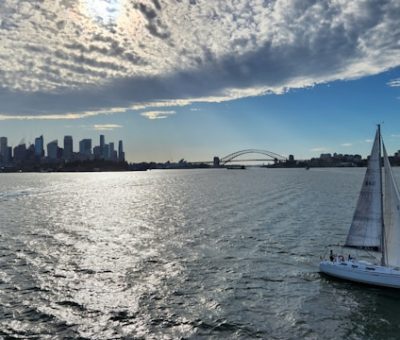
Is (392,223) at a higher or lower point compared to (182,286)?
higher

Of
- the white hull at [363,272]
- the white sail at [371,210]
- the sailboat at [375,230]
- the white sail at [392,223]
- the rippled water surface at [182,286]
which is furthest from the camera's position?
the white sail at [371,210]

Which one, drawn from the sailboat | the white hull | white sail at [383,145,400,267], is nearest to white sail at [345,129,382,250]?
the sailboat

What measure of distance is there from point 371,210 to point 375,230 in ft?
5.40

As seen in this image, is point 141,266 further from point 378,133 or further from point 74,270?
point 378,133

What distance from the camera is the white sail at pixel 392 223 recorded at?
102ft

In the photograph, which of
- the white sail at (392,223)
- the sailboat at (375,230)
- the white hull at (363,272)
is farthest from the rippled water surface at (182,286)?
the white sail at (392,223)

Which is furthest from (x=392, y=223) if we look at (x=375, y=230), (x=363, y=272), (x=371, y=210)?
(x=363, y=272)

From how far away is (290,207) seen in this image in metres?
75.7

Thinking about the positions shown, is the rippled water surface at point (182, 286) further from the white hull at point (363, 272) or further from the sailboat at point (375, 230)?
the sailboat at point (375, 230)

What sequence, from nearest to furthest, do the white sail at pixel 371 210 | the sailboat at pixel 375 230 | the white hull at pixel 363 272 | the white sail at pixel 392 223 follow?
the white hull at pixel 363 272 → the sailboat at pixel 375 230 → the white sail at pixel 392 223 → the white sail at pixel 371 210

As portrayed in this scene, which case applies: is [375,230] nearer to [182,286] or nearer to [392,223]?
[392,223]

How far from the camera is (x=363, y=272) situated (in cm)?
3084

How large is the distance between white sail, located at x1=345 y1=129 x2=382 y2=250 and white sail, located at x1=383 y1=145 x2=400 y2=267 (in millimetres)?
635

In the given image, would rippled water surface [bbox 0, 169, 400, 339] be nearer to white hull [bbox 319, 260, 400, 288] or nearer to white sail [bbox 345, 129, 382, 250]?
white hull [bbox 319, 260, 400, 288]
